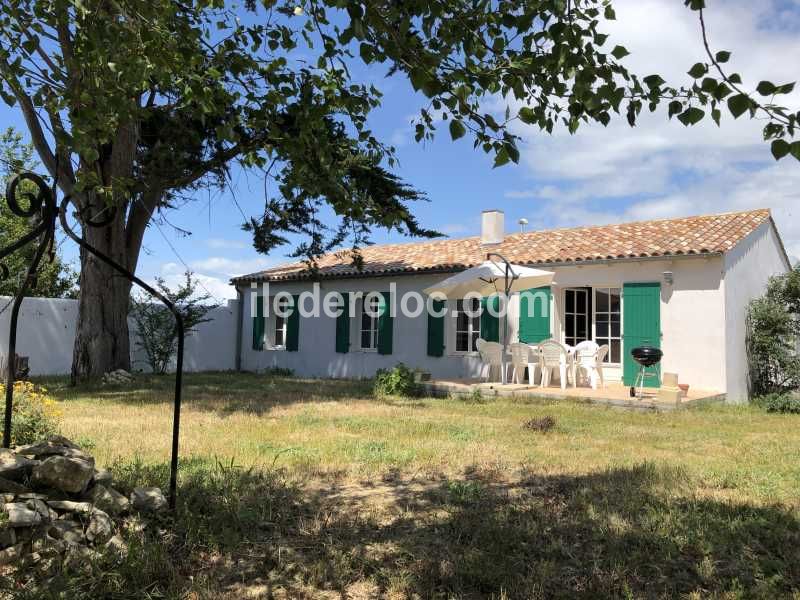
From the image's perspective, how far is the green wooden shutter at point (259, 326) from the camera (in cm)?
1819

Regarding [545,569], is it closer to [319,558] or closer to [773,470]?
[319,558]

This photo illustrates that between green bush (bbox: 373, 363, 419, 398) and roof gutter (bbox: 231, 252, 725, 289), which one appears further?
green bush (bbox: 373, 363, 419, 398)

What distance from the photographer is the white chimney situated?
1577 centimetres

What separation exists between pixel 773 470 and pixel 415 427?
12.4ft

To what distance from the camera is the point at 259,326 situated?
720 inches

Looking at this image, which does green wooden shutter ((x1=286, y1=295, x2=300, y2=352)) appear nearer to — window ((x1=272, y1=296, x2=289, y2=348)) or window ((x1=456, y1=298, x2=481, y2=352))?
window ((x1=272, y1=296, x2=289, y2=348))

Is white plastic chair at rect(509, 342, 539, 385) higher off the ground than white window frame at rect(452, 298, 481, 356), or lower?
lower

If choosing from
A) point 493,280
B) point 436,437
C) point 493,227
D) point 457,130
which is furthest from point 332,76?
point 493,227

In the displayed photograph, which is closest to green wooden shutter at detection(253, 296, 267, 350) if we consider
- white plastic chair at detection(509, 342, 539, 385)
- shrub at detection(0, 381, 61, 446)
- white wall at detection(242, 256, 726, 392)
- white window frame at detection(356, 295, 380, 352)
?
white wall at detection(242, 256, 726, 392)

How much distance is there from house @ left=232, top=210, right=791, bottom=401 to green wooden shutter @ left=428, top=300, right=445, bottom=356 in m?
0.03

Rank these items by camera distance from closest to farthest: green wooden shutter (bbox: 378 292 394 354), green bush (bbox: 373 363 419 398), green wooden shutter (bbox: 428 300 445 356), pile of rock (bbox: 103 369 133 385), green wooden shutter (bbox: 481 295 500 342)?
green bush (bbox: 373 363 419 398), pile of rock (bbox: 103 369 133 385), green wooden shutter (bbox: 481 295 500 342), green wooden shutter (bbox: 428 300 445 356), green wooden shutter (bbox: 378 292 394 354)

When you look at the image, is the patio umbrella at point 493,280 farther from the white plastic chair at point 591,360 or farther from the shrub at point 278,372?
the shrub at point 278,372

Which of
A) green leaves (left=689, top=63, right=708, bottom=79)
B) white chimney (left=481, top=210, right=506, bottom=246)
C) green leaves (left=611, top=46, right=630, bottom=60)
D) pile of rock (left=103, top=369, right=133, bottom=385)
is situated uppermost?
white chimney (left=481, top=210, right=506, bottom=246)

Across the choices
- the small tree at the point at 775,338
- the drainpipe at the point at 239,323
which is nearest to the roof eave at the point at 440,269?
the drainpipe at the point at 239,323
